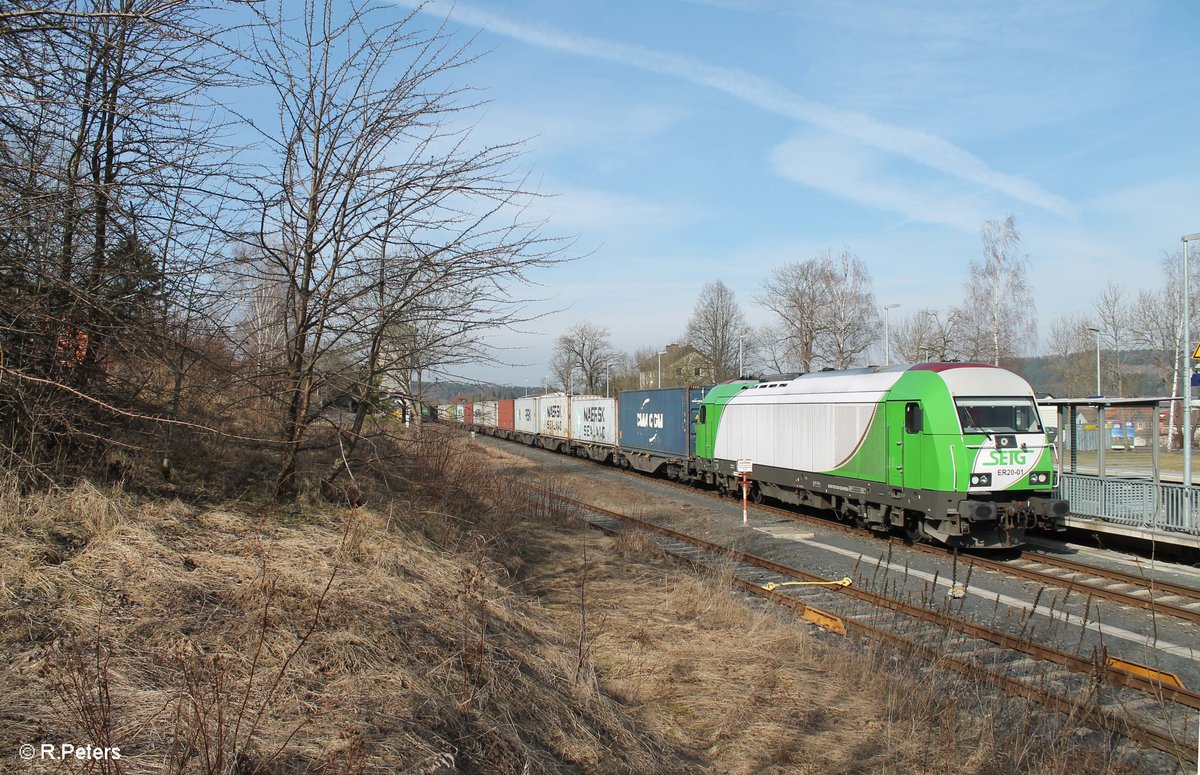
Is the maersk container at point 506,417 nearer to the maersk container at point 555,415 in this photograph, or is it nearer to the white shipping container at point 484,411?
the maersk container at point 555,415

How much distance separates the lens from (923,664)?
6645mm

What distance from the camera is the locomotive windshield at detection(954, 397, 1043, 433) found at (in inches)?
Answer: 462

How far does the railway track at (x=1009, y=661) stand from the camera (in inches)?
209

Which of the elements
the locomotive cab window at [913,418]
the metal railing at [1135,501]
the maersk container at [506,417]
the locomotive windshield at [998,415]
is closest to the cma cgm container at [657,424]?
the locomotive cab window at [913,418]

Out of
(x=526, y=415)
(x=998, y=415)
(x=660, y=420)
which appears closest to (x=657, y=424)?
(x=660, y=420)

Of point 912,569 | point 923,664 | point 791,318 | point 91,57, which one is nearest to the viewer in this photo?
point 91,57

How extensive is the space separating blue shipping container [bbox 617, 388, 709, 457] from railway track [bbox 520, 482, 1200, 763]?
11.4 metres

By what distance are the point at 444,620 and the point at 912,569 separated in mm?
8372

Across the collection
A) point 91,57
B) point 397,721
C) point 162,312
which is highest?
point 91,57

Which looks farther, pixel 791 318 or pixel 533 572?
pixel 791 318

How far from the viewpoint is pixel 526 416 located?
130 ft

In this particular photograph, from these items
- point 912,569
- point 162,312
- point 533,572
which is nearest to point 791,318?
point 912,569

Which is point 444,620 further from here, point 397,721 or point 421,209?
point 421,209

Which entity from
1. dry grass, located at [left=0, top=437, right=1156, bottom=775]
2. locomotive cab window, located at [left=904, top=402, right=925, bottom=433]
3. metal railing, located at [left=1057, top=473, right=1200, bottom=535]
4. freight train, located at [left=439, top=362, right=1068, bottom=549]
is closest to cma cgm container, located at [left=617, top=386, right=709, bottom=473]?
freight train, located at [left=439, top=362, right=1068, bottom=549]
